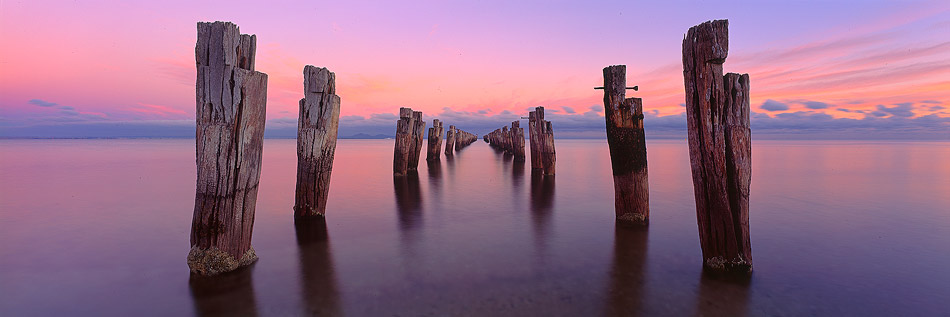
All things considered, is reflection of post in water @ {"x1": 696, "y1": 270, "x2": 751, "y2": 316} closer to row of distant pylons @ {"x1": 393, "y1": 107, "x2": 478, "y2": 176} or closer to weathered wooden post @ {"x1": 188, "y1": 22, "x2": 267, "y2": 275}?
weathered wooden post @ {"x1": 188, "y1": 22, "x2": 267, "y2": 275}

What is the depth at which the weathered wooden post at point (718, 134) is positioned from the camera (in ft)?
11.9

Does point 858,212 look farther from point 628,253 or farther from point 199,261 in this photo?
point 199,261

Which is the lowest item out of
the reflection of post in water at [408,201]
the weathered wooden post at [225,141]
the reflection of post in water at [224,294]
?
the reflection of post in water at [224,294]

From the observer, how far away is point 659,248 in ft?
16.7

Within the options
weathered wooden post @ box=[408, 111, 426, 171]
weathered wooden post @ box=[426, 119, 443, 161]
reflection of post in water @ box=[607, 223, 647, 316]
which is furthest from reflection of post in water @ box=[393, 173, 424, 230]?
weathered wooden post @ box=[426, 119, 443, 161]

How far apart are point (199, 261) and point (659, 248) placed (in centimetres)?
502

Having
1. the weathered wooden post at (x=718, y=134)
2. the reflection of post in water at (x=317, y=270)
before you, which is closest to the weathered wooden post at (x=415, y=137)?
the reflection of post in water at (x=317, y=270)

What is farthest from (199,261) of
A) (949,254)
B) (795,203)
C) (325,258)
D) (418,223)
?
(795,203)

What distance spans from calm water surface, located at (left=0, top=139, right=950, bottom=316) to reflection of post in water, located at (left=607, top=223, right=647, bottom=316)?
2 cm

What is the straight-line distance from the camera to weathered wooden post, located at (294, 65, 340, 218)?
20.0ft

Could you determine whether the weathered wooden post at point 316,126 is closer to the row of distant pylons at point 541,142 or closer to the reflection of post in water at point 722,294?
the reflection of post in water at point 722,294

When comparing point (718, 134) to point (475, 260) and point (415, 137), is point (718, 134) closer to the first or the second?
point (475, 260)

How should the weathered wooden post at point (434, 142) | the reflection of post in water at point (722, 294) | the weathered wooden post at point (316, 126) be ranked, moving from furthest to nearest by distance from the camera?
the weathered wooden post at point (434, 142) < the weathered wooden post at point (316, 126) < the reflection of post in water at point (722, 294)

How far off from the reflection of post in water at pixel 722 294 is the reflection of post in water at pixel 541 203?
6.03ft
